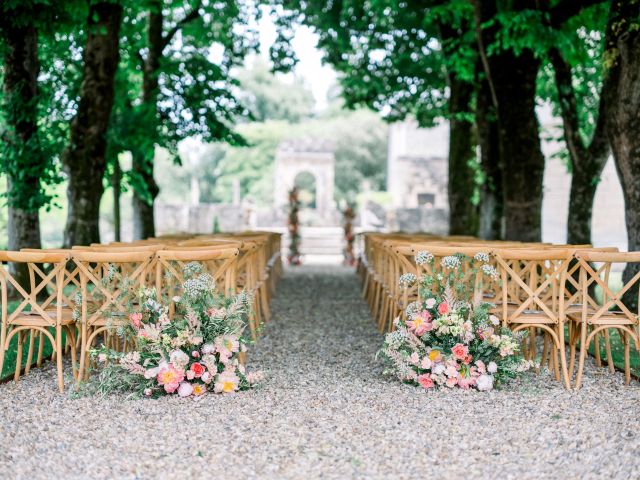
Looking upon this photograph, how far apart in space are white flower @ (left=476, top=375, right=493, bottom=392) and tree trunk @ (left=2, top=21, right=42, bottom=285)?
287 inches

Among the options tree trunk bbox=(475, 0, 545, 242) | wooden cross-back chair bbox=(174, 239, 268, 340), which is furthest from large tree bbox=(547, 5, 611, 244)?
wooden cross-back chair bbox=(174, 239, 268, 340)

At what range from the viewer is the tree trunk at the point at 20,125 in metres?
10.5

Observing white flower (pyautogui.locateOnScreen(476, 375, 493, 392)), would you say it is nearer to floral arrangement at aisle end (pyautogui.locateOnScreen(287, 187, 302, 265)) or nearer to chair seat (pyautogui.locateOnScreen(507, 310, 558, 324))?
chair seat (pyautogui.locateOnScreen(507, 310, 558, 324))

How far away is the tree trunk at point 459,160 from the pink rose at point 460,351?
32.7ft

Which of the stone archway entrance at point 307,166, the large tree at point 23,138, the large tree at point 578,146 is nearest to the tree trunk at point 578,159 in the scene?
the large tree at point 578,146

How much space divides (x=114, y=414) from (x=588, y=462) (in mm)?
2871

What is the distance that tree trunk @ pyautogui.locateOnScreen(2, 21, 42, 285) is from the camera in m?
10.5

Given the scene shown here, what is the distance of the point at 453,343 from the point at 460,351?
122 millimetres

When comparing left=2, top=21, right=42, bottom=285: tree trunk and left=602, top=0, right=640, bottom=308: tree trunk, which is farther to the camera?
left=2, top=21, right=42, bottom=285: tree trunk

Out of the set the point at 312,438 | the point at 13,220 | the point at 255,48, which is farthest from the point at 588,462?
the point at 255,48

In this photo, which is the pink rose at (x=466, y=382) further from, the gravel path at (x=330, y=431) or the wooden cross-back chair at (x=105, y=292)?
the wooden cross-back chair at (x=105, y=292)

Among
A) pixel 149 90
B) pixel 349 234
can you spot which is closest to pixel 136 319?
pixel 149 90

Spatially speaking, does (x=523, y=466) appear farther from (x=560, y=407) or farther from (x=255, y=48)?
(x=255, y=48)

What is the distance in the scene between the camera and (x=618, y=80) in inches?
329
